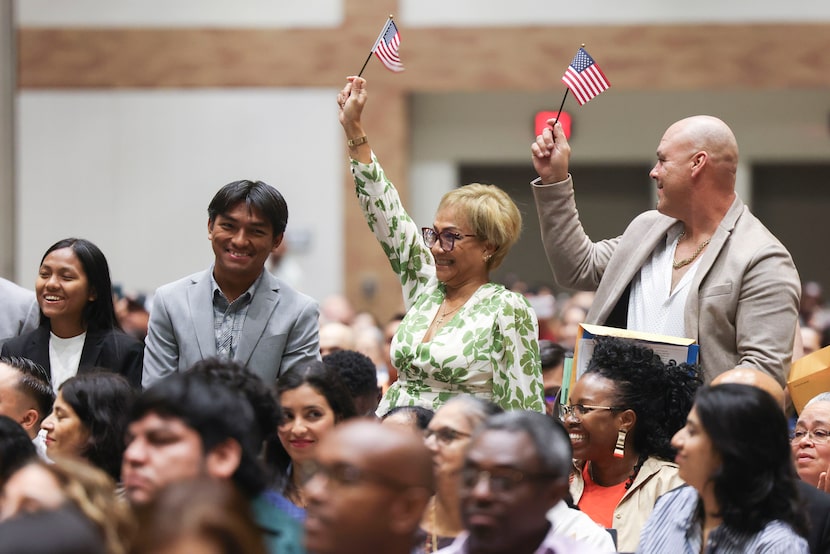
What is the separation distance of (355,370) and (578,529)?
1853mm

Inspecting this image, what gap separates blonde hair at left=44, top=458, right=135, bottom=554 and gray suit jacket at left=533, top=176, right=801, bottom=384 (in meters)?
2.36

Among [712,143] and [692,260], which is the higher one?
[712,143]

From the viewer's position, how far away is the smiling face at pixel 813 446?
4.28m

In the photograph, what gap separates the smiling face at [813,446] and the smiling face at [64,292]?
2.80 metres

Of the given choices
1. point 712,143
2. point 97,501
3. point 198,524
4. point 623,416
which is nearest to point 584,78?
point 712,143

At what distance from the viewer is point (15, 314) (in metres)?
5.25

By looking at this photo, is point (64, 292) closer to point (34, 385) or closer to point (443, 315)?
point (34, 385)

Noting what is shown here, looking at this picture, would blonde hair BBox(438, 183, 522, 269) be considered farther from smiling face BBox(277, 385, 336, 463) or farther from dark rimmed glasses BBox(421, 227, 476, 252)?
smiling face BBox(277, 385, 336, 463)

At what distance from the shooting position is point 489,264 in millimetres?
4504

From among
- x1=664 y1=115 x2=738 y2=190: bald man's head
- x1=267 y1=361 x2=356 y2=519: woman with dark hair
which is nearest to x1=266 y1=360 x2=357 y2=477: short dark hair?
x1=267 y1=361 x2=356 y2=519: woman with dark hair

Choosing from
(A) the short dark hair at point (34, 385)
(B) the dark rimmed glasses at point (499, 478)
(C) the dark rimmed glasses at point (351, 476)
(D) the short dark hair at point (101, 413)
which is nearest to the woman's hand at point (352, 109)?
(D) the short dark hair at point (101, 413)

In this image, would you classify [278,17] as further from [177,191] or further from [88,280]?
[88,280]

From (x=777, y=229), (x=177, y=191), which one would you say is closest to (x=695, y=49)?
(x=777, y=229)

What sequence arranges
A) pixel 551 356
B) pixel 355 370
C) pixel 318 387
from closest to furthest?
pixel 318 387, pixel 355 370, pixel 551 356
